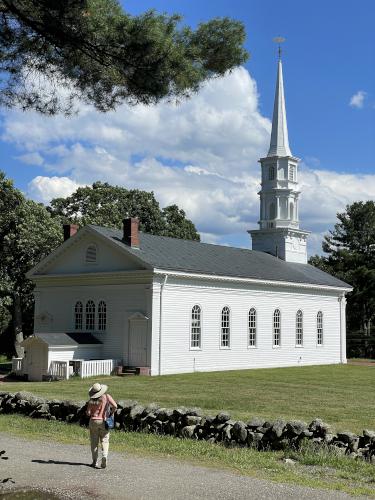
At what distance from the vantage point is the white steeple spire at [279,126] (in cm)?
4850

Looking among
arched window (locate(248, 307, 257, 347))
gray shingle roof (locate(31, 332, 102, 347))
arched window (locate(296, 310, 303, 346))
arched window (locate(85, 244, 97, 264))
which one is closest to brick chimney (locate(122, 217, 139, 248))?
arched window (locate(85, 244, 97, 264))

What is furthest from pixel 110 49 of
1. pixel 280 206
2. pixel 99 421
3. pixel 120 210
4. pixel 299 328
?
pixel 120 210

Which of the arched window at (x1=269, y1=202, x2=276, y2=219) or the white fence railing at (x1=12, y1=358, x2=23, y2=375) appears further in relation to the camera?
the arched window at (x1=269, y1=202, x2=276, y2=219)

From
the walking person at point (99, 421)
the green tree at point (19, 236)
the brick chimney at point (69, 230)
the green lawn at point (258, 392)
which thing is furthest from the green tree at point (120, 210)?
the walking person at point (99, 421)

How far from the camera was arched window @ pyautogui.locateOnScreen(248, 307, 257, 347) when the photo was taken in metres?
38.1

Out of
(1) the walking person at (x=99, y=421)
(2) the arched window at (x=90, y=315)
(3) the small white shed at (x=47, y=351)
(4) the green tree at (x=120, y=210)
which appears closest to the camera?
(1) the walking person at (x=99, y=421)

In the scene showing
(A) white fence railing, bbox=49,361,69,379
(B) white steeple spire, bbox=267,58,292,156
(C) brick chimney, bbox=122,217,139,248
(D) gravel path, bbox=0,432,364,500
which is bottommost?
(D) gravel path, bbox=0,432,364,500

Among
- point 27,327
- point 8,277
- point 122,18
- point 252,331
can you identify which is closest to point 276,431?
point 122,18

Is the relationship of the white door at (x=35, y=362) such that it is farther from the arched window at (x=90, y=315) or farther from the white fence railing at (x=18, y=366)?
the arched window at (x=90, y=315)

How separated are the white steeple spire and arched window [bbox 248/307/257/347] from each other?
1426cm

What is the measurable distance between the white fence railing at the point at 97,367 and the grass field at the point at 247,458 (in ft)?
50.1

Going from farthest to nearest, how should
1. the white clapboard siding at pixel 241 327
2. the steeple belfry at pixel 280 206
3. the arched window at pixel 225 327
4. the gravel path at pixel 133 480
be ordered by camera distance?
1. the steeple belfry at pixel 280 206
2. the arched window at pixel 225 327
3. the white clapboard siding at pixel 241 327
4. the gravel path at pixel 133 480

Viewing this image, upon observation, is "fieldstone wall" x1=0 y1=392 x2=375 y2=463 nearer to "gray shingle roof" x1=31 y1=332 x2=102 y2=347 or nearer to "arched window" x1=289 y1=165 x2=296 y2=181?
"gray shingle roof" x1=31 y1=332 x2=102 y2=347

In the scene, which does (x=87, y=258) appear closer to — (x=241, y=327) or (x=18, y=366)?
(x=18, y=366)
